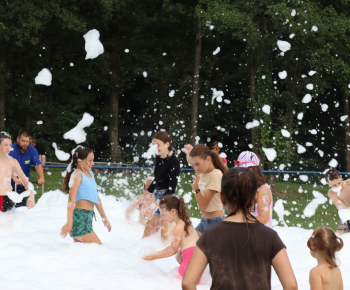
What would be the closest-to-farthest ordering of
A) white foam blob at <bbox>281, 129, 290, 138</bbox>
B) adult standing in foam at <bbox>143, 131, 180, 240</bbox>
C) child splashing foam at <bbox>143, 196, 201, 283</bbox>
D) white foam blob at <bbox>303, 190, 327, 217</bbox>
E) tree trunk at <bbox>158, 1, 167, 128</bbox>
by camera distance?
child splashing foam at <bbox>143, 196, 201, 283</bbox> < adult standing in foam at <bbox>143, 131, 180, 240</bbox> < white foam blob at <bbox>303, 190, 327, 217</bbox> < white foam blob at <bbox>281, 129, 290, 138</bbox> < tree trunk at <bbox>158, 1, 167, 128</bbox>

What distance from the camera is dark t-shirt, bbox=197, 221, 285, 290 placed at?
285 centimetres

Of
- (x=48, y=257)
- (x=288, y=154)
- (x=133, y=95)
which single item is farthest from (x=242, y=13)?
(x=48, y=257)

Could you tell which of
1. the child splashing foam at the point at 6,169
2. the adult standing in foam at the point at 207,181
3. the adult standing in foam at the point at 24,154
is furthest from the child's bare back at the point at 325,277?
the adult standing in foam at the point at 24,154

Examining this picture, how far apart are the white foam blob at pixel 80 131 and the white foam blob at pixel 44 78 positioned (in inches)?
108

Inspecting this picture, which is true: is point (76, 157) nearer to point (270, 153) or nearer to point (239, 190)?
point (239, 190)

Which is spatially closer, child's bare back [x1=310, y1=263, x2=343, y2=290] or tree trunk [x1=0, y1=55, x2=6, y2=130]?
child's bare back [x1=310, y1=263, x2=343, y2=290]

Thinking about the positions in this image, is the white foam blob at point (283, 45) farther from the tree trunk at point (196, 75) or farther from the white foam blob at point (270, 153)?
the white foam blob at point (270, 153)

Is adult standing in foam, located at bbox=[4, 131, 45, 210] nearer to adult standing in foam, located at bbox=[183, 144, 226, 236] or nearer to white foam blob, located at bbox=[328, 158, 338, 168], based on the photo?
adult standing in foam, located at bbox=[183, 144, 226, 236]

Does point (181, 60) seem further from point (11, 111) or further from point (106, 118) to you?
point (11, 111)

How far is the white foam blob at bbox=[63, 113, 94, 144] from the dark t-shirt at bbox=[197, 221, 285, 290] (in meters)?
27.7

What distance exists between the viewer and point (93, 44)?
104ft

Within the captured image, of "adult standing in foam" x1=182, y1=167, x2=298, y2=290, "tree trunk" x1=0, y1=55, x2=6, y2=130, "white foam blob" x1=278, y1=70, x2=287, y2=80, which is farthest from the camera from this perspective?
"white foam blob" x1=278, y1=70, x2=287, y2=80

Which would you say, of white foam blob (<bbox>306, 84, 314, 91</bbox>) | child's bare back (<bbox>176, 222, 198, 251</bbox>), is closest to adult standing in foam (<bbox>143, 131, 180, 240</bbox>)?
Answer: child's bare back (<bbox>176, 222, 198, 251</bbox>)

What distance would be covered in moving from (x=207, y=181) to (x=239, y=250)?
8.31 feet
